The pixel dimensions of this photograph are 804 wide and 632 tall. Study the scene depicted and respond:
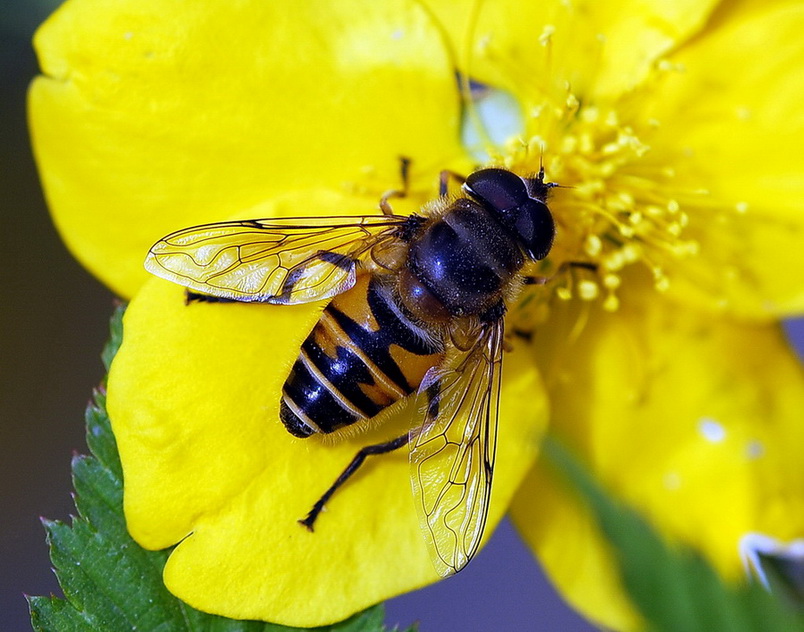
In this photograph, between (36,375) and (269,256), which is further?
(36,375)

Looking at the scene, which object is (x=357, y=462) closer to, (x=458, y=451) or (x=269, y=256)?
(x=458, y=451)

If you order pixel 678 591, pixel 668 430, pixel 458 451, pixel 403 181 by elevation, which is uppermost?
pixel 403 181

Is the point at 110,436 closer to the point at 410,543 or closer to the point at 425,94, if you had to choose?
the point at 410,543

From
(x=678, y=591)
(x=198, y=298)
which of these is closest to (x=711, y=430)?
(x=678, y=591)

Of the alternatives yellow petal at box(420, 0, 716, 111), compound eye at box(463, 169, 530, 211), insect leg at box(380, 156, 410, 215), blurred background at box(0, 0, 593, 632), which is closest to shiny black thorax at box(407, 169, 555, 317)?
compound eye at box(463, 169, 530, 211)

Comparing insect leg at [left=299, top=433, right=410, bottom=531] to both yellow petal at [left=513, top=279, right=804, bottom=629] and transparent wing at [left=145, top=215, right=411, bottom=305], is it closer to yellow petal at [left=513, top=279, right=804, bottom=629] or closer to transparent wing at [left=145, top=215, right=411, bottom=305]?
transparent wing at [left=145, top=215, right=411, bottom=305]

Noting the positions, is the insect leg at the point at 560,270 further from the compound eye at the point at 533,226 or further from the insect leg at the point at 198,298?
the insect leg at the point at 198,298

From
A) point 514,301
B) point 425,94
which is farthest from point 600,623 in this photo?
point 425,94
